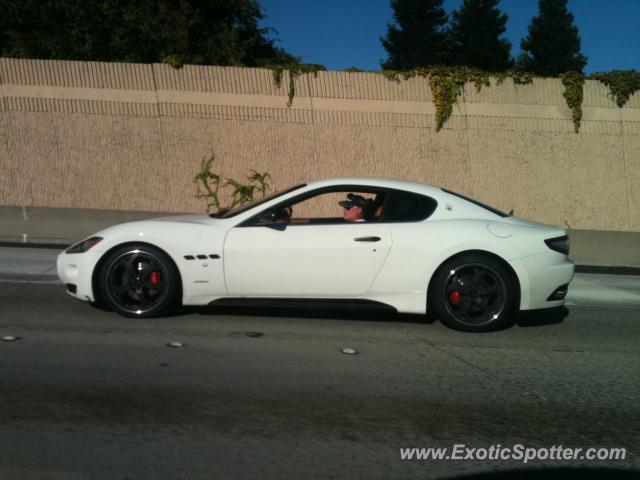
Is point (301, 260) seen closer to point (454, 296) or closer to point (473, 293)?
point (454, 296)

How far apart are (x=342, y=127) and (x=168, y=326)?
9.67 metres

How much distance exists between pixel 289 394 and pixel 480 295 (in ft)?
8.62

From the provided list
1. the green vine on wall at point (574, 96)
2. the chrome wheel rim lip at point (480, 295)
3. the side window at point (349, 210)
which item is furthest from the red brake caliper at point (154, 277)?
the green vine on wall at point (574, 96)

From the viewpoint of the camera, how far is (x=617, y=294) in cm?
1024

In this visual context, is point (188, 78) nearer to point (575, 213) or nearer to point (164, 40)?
point (164, 40)

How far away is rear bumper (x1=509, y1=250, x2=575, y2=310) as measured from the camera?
23.3ft

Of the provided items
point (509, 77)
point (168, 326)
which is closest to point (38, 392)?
point (168, 326)

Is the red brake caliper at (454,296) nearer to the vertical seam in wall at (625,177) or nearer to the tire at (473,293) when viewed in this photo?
the tire at (473,293)

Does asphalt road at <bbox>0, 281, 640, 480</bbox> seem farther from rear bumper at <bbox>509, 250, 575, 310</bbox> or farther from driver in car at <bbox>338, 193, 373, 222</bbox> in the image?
driver in car at <bbox>338, 193, 373, 222</bbox>

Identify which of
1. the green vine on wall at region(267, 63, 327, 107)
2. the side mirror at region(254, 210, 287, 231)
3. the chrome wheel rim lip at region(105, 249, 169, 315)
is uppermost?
the green vine on wall at region(267, 63, 327, 107)

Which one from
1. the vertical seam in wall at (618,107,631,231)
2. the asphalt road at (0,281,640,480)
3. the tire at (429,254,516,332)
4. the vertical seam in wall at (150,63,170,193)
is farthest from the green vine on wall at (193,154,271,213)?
the tire at (429,254,516,332)

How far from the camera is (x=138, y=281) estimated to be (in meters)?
7.08

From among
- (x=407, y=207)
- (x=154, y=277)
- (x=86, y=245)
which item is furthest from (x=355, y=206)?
(x=86, y=245)

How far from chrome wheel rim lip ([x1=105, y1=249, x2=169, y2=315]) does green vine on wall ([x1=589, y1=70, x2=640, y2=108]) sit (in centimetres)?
1238
